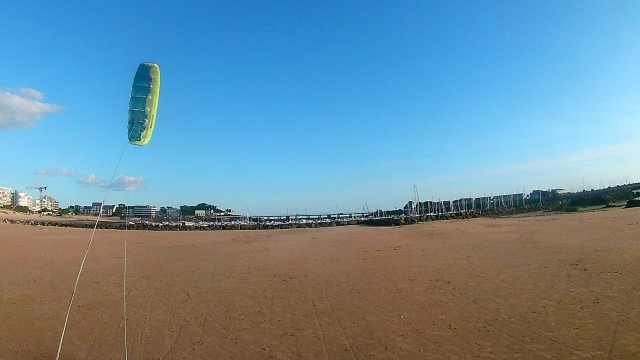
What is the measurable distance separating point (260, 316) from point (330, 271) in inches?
163

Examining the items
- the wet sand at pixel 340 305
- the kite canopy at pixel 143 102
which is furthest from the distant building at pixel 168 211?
the kite canopy at pixel 143 102

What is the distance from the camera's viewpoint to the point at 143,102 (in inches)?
318

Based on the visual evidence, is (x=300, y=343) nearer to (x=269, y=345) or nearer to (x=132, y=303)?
(x=269, y=345)

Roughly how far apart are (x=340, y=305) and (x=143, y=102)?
6.10 meters

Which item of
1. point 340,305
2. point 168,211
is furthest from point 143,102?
point 168,211

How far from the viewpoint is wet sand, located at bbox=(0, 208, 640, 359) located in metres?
5.79

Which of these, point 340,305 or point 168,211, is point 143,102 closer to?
point 340,305

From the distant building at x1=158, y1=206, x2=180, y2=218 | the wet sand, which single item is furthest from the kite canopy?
the distant building at x1=158, y1=206, x2=180, y2=218

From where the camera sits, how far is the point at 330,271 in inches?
439

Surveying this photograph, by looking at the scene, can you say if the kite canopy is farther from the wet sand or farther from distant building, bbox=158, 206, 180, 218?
distant building, bbox=158, 206, 180, 218

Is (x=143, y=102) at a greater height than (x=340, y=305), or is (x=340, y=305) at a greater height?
(x=143, y=102)

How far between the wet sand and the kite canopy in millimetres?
3791

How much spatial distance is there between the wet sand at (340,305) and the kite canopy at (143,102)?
3.79 metres

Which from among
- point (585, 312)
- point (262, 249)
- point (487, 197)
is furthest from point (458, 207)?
point (585, 312)
